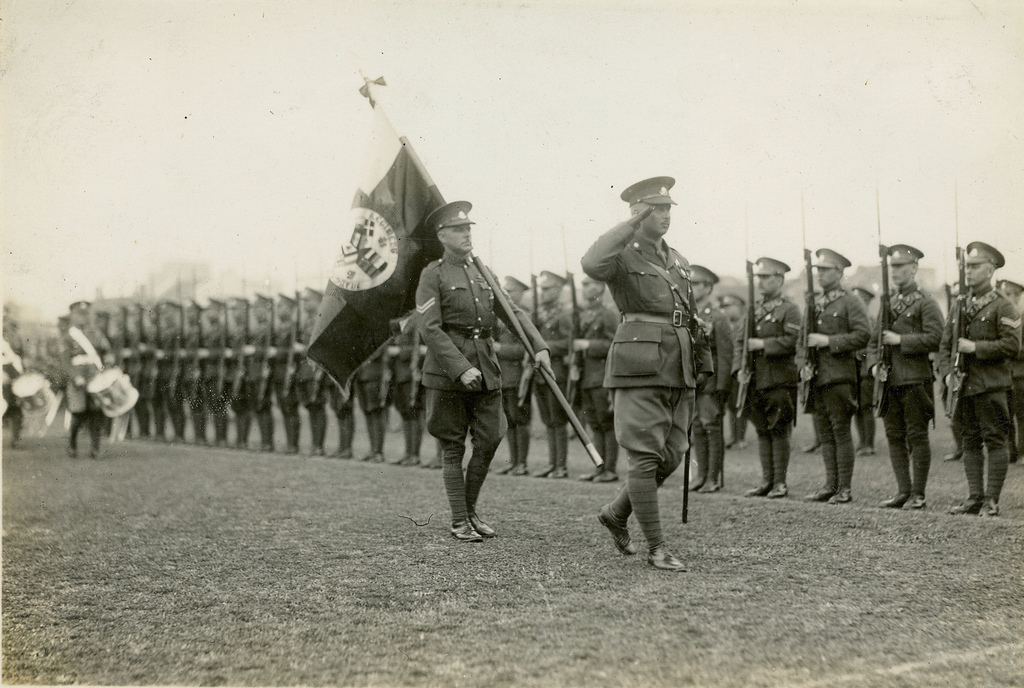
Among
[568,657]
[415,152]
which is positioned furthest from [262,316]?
[568,657]

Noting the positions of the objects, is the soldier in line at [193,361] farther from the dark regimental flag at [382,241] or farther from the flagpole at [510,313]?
the flagpole at [510,313]

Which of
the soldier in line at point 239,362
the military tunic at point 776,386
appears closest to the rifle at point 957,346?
the military tunic at point 776,386

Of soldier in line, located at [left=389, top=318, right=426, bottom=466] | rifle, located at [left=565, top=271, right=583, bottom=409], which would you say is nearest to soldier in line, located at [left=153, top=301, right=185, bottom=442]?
soldier in line, located at [left=389, top=318, right=426, bottom=466]

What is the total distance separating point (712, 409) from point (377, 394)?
15.3ft

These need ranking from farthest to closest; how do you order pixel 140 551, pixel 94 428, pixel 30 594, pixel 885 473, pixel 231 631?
pixel 94 428 < pixel 885 473 < pixel 140 551 < pixel 30 594 < pixel 231 631

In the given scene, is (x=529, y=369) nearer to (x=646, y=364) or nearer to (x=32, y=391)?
(x=646, y=364)

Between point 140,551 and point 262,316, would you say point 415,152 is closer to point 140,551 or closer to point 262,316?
point 140,551

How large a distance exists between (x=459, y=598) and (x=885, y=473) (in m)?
6.32

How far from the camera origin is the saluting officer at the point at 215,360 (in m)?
13.2

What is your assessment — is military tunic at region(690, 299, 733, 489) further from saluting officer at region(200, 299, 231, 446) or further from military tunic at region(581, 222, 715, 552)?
saluting officer at region(200, 299, 231, 446)

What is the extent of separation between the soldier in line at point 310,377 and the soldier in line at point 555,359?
3.39 meters

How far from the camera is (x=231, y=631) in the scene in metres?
3.94

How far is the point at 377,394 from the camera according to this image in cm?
1165

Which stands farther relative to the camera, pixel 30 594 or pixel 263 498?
pixel 263 498
